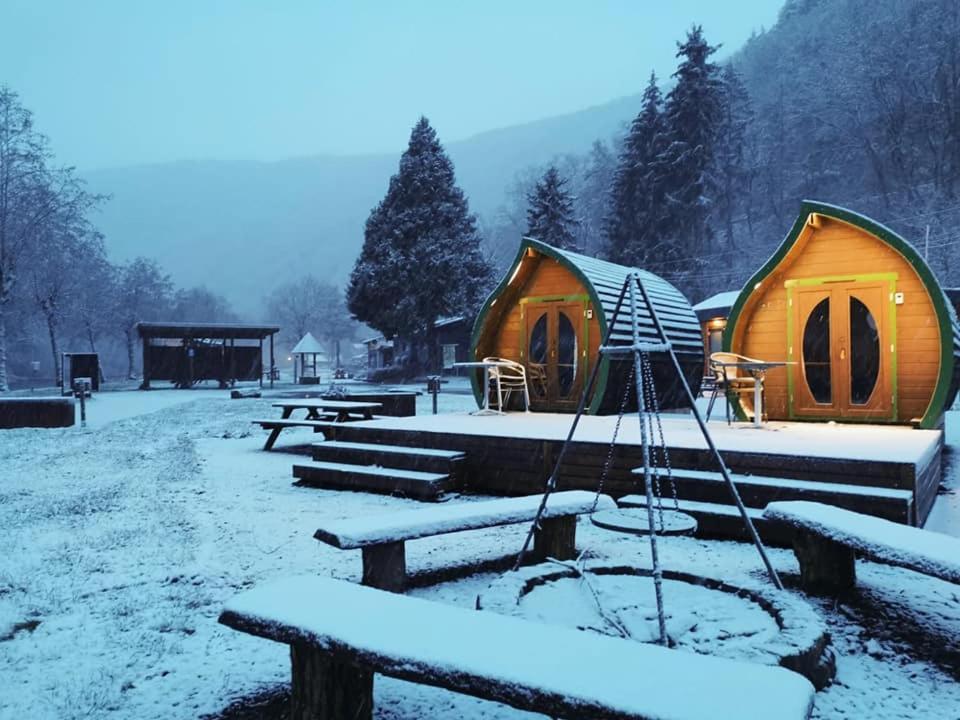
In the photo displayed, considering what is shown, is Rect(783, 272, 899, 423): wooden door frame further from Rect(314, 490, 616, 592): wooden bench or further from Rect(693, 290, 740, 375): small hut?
Rect(693, 290, 740, 375): small hut

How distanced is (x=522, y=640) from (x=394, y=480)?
16.1ft

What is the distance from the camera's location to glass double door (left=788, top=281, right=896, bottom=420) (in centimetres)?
849

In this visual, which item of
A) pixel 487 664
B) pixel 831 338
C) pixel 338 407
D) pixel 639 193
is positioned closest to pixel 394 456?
pixel 338 407

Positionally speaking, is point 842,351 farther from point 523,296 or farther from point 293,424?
point 293,424

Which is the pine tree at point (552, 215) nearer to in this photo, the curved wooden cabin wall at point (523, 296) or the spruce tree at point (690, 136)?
the spruce tree at point (690, 136)

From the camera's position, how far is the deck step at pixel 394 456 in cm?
688

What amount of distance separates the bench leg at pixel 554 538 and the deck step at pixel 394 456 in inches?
88.8

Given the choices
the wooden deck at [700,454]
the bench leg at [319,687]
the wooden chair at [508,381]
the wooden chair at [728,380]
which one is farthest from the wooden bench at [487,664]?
the wooden chair at [508,381]

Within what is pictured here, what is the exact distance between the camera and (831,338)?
896cm

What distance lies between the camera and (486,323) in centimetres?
1130

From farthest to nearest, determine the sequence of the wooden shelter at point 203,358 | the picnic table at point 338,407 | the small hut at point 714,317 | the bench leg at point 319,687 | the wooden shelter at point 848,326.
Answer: the wooden shelter at point 203,358
the small hut at point 714,317
the picnic table at point 338,407
the wooden shelter at point 848,326
the bench leg at point 319,687

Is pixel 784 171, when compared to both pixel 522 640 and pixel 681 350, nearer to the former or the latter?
pixel 681 350

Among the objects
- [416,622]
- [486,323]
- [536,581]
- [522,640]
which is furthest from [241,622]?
[486,323]

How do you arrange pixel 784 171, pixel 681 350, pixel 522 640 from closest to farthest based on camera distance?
pixel 522 640 < pixel 681 350 < pixel 784 171
